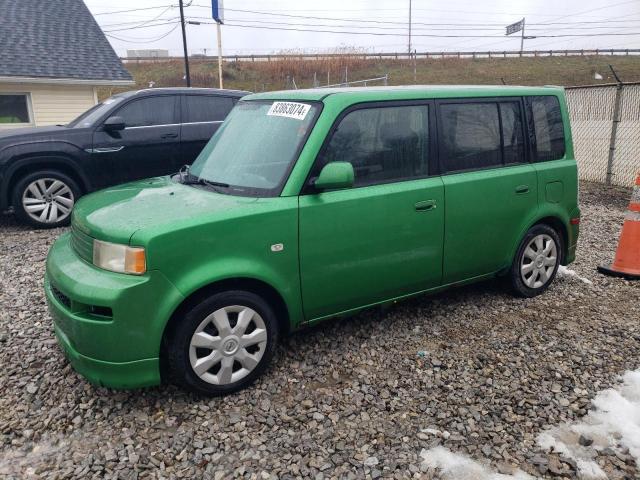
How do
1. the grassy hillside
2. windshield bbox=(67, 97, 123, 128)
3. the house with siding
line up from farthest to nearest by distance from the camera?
the grassy hillside, the house with siding, windshield bbox=(67, 97, 123, 128)

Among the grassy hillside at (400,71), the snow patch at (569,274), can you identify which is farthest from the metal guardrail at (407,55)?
the snow patch at (569,274)

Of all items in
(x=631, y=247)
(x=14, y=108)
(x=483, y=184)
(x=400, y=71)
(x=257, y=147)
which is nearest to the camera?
(x=257, y=147)

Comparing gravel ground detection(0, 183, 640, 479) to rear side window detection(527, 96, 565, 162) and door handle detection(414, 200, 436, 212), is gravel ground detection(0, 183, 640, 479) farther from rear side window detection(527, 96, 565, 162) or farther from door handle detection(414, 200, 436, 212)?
rear side window detection(527, 96, 565, 162)

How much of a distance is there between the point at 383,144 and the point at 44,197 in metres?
5.46

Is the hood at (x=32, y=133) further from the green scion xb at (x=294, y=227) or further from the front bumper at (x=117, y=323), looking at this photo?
the front bumper at (x=117, y=323)

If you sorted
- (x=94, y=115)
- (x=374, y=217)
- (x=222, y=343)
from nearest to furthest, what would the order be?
(x=222, y=343) < (x=374, y=217) < (x=94, y=115)

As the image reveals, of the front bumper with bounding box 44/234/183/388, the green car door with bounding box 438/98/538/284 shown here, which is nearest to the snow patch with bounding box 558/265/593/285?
the green car door with bounding box 438/98/538/284

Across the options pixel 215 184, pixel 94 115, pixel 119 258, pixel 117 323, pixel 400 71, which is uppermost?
pixel 400 71

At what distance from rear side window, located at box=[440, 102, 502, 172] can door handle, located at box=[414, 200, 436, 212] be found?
35cm

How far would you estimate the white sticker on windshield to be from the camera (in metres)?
3.54

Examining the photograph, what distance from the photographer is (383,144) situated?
367cm

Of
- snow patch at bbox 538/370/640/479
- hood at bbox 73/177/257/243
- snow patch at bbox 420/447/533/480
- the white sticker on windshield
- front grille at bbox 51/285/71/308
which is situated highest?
the white sticker on windshield

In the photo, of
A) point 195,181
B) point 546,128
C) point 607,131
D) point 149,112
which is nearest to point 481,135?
point 546,128

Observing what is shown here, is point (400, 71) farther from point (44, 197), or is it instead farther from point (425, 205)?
point (425, 205)
